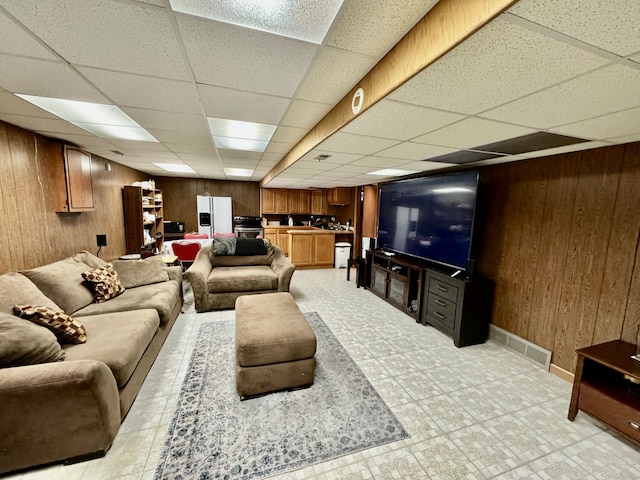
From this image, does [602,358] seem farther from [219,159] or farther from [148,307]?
[219,159]

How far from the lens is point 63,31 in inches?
43.4

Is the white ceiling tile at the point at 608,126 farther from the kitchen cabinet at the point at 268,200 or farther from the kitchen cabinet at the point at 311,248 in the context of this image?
the kitchen cabinet at the point at 268,200

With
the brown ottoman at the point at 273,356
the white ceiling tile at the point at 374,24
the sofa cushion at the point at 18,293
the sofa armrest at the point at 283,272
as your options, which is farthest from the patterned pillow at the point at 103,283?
the white ceiling tile at the point at 374,24

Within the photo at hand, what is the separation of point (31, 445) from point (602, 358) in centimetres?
348

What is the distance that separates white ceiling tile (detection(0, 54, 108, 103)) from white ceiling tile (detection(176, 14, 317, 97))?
2.50 ft

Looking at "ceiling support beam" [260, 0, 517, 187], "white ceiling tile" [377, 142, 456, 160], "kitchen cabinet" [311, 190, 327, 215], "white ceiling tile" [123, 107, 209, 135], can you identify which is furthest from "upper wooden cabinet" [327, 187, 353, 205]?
"ceiling support beam" [260, 0, 517, 187]

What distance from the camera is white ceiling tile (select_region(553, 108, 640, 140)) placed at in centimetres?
142

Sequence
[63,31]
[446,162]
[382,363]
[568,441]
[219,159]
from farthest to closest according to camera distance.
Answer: [219,159]
[446,162]
[382,363]
[568,441]
[63,31]

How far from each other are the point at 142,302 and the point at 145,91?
1.89m

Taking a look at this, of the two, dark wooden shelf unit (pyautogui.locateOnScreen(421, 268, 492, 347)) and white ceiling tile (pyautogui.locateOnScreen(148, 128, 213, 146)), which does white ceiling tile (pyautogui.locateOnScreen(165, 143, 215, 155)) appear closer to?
white ceiling tile (pyautogui.locateOnScreen(148, 128, 213, 146))

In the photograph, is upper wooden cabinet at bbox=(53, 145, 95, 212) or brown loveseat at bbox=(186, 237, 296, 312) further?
brown loveseat at bbox=(186, 237, 296, 312)

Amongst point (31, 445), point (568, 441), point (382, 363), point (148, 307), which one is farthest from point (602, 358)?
point (148, 307)

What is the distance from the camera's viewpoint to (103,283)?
2.57 metres

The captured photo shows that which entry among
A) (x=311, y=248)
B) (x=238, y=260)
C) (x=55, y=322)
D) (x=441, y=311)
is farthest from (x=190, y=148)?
(x=441, y=311)
